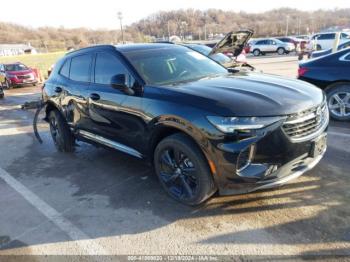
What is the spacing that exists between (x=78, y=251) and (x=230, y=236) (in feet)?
4.68

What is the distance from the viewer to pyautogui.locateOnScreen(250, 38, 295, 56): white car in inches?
1328

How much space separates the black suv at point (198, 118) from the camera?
3182mm

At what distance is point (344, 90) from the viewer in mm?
6348

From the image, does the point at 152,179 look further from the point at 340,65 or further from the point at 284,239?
the point at 340,65

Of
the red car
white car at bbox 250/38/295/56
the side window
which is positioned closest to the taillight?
the side window

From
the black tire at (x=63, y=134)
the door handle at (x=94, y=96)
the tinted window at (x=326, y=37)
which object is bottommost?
the tinted window at (x=326, y=37)

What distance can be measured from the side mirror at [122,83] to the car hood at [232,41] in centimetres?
655

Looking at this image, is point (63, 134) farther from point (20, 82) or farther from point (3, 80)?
point (3, 80)

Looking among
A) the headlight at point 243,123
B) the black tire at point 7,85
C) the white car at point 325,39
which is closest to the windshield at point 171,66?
the headlight at point 243,123

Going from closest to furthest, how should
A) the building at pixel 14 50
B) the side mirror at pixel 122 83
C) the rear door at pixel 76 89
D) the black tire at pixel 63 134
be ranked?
1. the side mirror at pixel 122 83
2. the rear door at pixel 76 89
3. the black tire at pixel 63 134
4. the building at pixel 14 50

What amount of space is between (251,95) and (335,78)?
377cm

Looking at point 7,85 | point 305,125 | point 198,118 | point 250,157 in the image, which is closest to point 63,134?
point 198,118

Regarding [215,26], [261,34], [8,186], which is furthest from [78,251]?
[215,26]

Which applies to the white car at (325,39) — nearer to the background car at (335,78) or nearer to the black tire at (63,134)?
the background car at (335,78)
